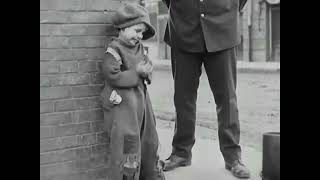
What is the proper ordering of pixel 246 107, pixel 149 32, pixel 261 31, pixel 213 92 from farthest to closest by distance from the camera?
pixel 261 31
pixel 246 107
pixel 213 92
pixel 149 32

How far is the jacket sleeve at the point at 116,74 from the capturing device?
3496 millimetres

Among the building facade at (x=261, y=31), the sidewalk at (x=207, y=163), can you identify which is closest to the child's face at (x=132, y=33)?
the sidewalk at (x=207, y=163)

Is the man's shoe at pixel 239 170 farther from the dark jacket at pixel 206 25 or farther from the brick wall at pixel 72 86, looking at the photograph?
the brick wall at pixel 72 86

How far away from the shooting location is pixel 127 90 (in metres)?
3.55

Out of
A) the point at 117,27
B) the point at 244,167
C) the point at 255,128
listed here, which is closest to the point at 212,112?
the point at 255,128

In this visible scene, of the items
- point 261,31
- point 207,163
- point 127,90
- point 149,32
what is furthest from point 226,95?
point 261,31

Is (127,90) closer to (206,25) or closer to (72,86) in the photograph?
(72,86)

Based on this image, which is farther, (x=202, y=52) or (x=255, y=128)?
(x=255, y=128)

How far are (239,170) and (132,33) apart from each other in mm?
1432

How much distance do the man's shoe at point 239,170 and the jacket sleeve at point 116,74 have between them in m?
1.20

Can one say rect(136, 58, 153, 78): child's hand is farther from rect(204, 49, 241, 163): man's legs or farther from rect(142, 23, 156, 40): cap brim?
rect(204, 49, 241, 163): man's legs
